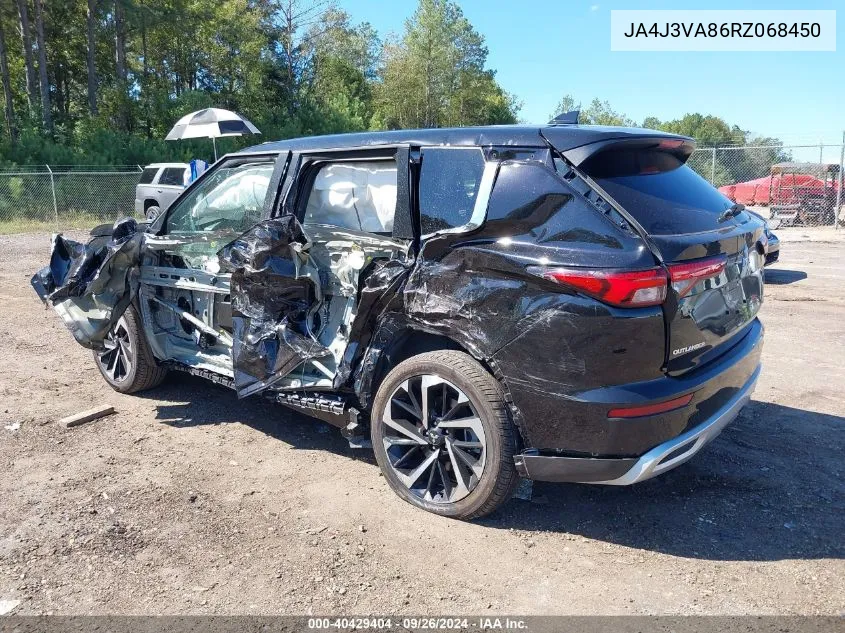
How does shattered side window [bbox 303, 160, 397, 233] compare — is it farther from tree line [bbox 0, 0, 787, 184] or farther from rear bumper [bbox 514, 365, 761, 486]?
tree line [bbox 0, 0, 787, 184]

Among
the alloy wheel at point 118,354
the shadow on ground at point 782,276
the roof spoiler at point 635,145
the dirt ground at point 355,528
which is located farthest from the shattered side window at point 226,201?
the shadow on ground at point 782,276

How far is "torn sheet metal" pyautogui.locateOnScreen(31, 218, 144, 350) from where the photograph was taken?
14.8ft

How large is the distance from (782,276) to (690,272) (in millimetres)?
8438

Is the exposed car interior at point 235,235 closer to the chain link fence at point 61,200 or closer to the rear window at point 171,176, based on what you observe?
the rear window at point 171,176

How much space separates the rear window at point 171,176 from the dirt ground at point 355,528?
15.0m

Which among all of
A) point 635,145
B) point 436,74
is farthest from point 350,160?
point 436,74

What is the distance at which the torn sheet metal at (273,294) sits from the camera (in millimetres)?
3676

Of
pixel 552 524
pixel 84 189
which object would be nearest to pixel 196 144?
pixel 84 189

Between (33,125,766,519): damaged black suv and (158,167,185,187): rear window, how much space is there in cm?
1565

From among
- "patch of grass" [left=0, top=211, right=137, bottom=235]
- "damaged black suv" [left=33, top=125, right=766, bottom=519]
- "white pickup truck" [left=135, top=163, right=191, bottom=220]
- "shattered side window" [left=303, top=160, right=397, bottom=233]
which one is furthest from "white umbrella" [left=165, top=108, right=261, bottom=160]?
"shattered side window" [left=303, top=160, right=397, bottom=233]

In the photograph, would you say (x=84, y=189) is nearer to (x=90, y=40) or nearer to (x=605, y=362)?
(x=90, y=40)

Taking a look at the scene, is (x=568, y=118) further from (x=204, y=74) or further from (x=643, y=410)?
(x=204, y=74)

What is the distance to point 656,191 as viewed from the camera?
3043mm

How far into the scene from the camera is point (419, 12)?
164ft
